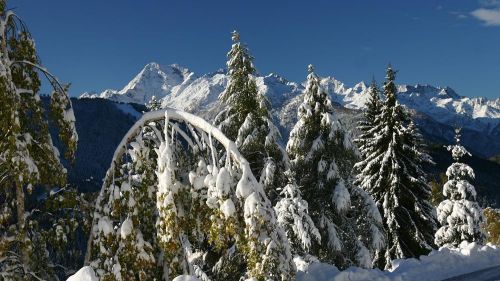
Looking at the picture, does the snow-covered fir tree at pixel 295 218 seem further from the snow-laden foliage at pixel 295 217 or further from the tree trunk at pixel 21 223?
the tree trunk at pixel 21 223

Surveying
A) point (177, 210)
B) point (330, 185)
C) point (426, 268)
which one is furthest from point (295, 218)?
point (177, 210)

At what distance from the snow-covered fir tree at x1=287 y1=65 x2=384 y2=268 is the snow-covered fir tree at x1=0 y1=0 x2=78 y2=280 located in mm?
13024

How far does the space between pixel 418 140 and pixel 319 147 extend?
45.6ft

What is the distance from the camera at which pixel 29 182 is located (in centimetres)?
642

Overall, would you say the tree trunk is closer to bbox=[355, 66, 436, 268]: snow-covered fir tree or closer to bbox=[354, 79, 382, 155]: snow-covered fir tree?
bbox=[355, 66, 436, 268]: snow-covered fir tree

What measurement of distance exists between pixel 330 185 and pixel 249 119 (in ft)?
14.3

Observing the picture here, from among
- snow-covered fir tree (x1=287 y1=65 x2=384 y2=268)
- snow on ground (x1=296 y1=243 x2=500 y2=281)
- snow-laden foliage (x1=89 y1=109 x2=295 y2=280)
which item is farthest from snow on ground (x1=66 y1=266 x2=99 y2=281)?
snow-covered fir tree (x1=287 y1=65 x2=384 y2=268)

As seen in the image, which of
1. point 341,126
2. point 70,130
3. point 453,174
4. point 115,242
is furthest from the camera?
point 453,174

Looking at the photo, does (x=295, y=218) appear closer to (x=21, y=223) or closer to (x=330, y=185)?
(x=330, y=185)

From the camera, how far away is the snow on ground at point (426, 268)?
9.37 meters

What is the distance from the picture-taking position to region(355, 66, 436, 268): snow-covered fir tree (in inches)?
1099

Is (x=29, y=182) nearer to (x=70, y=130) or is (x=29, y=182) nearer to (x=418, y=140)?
(x=70, y=130)

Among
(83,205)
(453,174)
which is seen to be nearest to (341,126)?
(453,174)

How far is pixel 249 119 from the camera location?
60.7 ft
